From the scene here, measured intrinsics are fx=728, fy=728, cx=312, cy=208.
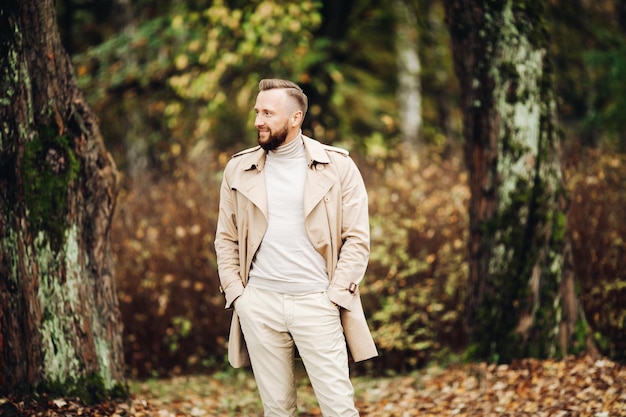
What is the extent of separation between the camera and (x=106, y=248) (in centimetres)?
534

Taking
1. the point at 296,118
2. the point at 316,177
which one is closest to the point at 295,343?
the point at 316,177

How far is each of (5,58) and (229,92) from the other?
279 inches

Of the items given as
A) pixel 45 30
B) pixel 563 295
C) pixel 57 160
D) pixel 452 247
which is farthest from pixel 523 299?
pixel 45 30

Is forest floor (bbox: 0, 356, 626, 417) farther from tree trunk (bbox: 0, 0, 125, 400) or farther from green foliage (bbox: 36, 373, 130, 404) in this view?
tree trunk (bbox: 0, 0, 125, 400)

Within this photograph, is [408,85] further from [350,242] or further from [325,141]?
[350,242]

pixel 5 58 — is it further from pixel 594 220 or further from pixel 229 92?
pixel 229 92

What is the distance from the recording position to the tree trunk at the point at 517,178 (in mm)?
6145

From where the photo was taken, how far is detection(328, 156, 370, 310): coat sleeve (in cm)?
403

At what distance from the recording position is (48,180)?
16.3 ft

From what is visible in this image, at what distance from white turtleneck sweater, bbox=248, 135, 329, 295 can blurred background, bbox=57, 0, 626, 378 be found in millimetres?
3464

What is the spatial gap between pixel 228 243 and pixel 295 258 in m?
0.49

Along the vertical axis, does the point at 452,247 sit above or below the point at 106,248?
below

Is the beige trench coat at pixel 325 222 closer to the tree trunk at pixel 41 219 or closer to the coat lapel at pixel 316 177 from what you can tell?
the coat lapel at pixel 316 177

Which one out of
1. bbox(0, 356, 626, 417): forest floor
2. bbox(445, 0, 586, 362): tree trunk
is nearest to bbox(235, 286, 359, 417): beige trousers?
bbox(0, 356, 626, 417): forest floor
